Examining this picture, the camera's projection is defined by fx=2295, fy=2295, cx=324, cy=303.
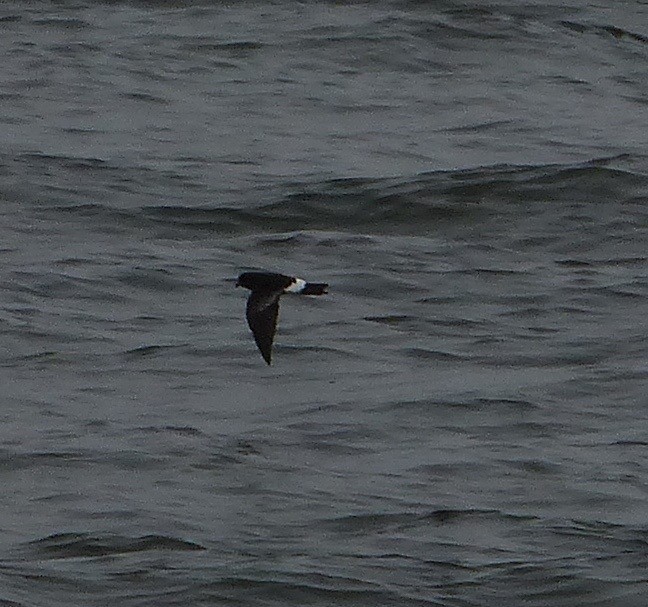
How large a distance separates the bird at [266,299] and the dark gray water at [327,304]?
0.68m

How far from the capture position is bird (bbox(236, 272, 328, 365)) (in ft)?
26.3

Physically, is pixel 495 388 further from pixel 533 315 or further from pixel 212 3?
pixel 212 3

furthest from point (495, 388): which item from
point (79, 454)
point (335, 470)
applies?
point (79, 454)

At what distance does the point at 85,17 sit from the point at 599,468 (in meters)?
8.07

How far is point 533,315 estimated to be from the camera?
34.9ft

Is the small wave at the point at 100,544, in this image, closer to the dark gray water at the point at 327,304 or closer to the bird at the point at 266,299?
the dark gray water at the point at 327,304

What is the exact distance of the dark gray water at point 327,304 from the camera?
7.98 metres

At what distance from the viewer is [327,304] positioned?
10.8 meters

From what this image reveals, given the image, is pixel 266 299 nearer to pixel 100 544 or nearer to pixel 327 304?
pixel 100 544

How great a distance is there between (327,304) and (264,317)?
8.72 feet

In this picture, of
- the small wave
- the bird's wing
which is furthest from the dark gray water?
the bird's wing

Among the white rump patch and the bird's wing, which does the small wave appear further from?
the white rump patch

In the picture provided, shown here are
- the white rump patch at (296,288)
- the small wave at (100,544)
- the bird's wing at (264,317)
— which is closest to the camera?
the small wave at (100,544)

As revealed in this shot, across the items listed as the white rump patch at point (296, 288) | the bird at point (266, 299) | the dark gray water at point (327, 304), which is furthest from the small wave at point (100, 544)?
the white rump patch at point (296, 288)
